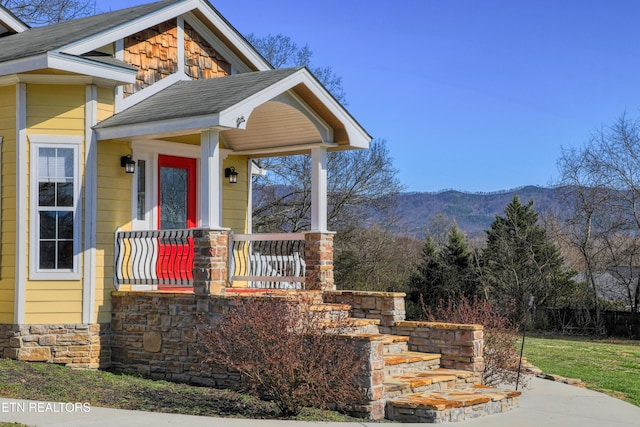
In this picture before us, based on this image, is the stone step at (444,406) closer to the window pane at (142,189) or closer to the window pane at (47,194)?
the window pane at (142,189)

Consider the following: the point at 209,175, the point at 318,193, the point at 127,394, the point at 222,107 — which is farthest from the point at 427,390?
the point at 222,107

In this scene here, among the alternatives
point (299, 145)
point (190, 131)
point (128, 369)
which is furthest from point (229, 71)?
point (128, 369)

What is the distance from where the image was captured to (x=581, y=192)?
2655 centimetres

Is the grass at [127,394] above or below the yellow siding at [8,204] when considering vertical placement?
below

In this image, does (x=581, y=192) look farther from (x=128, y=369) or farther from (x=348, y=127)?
(x=128, y=369)

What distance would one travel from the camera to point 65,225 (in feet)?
35.8

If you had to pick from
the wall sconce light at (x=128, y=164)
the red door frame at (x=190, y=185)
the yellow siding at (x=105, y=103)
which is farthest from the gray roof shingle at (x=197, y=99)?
the red door frame at (x=190, y=185)

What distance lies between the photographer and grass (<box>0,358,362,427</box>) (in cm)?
838

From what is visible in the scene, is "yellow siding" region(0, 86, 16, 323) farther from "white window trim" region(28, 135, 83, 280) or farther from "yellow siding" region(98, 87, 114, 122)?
"yellow siding" region(98, 87, 114, 122)

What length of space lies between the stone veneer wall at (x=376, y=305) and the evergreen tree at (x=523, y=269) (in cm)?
1512

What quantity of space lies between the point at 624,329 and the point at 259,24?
17.3 metres

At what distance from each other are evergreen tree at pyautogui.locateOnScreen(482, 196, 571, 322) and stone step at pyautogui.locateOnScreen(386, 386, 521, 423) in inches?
667

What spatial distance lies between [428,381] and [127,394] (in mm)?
3530

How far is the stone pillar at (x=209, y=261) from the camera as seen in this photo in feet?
33.4
